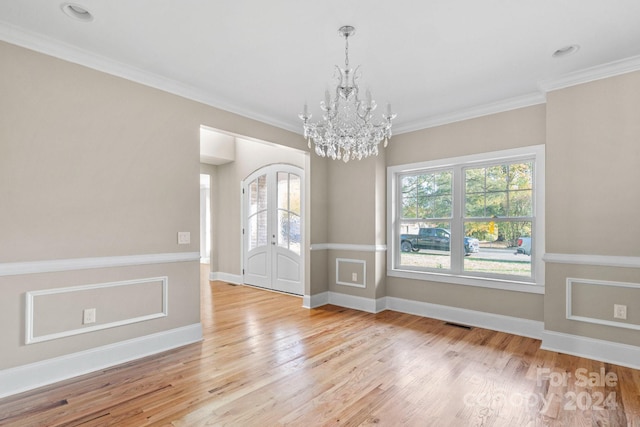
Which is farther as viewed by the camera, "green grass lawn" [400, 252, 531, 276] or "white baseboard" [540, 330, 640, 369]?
"green grass lawn" [400, 252, 531, 276]

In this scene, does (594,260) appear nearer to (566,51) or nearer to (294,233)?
(566,51)

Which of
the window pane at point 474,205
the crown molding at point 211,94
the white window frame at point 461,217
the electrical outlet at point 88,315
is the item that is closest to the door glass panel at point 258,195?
the crown molding at point 211,94

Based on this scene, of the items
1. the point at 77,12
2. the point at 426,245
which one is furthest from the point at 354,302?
the point at 77,12

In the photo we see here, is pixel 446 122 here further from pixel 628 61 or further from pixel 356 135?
pixel 356 135

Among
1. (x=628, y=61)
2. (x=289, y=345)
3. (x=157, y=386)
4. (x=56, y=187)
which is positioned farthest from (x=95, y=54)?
(x=628, y=61)

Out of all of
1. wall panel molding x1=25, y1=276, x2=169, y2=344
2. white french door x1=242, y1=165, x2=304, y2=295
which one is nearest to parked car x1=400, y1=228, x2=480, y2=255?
white french door x1=242, y1=165, x2=304, y2=295

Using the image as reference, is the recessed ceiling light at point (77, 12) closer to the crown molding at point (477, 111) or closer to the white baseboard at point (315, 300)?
the crown molding at point (477, 111)

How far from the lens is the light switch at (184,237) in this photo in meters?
3.33

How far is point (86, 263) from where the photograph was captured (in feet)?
8.95

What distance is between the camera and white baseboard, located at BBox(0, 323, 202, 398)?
7.86ft

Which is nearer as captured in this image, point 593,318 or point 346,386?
point 346,386

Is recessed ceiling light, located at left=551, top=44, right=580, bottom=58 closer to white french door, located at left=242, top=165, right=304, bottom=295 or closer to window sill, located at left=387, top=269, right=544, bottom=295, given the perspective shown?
window sill, located at left=387, top=269, right=544, bottom=295

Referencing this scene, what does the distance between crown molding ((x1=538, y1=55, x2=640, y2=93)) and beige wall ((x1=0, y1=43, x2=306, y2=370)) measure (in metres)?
3.53

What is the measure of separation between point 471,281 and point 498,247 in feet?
1.72
